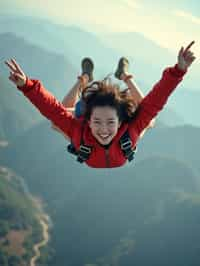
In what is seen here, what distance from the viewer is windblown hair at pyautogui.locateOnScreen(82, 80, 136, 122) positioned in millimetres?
7246

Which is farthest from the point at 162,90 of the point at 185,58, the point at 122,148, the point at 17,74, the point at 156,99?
the point at 17,74

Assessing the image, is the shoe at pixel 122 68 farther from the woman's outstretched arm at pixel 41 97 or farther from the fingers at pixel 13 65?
the fingers at pixel 13 65

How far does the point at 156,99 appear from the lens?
23.7 feet

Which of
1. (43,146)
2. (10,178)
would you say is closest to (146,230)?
(10,178)

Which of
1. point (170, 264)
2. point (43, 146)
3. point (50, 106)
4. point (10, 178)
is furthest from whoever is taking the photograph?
point (43, 146)

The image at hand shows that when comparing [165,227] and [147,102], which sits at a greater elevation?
[165,227]

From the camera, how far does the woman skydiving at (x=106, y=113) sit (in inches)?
265

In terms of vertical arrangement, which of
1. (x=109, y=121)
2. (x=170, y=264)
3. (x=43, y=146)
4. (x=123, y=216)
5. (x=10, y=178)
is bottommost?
(x=109, y=121)

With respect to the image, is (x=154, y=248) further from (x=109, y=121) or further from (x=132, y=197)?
(x=109, y=121)

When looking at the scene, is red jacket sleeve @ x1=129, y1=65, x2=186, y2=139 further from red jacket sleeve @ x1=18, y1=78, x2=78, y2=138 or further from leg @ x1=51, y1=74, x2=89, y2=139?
leg @ x1=51, y1=74, x2=89, y2=139

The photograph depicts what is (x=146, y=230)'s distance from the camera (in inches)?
4353

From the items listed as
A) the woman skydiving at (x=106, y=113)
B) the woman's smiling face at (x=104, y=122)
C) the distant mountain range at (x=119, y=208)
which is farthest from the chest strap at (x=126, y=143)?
the distant mountain range at (x=119, y=208)

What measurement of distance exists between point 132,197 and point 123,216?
7.84m

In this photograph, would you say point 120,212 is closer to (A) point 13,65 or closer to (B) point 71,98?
(B) point 71,98
